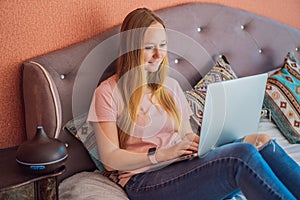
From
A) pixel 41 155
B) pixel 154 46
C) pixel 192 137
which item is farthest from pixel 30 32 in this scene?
pixel 192 137

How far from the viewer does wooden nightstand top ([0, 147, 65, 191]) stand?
1.33m

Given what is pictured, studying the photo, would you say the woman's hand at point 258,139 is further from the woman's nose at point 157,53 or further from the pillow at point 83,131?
the pillow at point 83,131

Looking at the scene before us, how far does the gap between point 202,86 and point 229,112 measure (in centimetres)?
56

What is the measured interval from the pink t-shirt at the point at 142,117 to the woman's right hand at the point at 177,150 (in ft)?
0.32

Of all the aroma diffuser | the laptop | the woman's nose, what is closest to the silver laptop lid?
the laptop

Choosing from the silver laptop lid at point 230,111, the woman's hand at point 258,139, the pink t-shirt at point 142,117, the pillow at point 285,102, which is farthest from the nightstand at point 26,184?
the pillow at point 285,102

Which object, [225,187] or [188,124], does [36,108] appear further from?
[225,187]

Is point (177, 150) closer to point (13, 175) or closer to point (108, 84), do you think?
point (108, 84)

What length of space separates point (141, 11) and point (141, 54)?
161 mm

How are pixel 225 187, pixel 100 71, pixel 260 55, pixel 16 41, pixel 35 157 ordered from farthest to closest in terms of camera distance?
1. pixel 260 55
2. pixel 100 71
3. pixel 16 41
4. pixel 225 187
5. pixel 35 157

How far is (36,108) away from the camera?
1.68 meters

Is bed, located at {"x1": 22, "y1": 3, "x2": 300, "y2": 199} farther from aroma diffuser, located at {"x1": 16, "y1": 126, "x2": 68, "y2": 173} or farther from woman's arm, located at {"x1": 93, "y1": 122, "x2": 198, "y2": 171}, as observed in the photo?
aroma diffuser, located at {"x1": 16, "y1": 126, "x2": 68, "y2": 173}

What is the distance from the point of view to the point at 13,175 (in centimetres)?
138

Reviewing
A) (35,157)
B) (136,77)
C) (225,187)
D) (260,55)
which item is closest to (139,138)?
(136,77)
